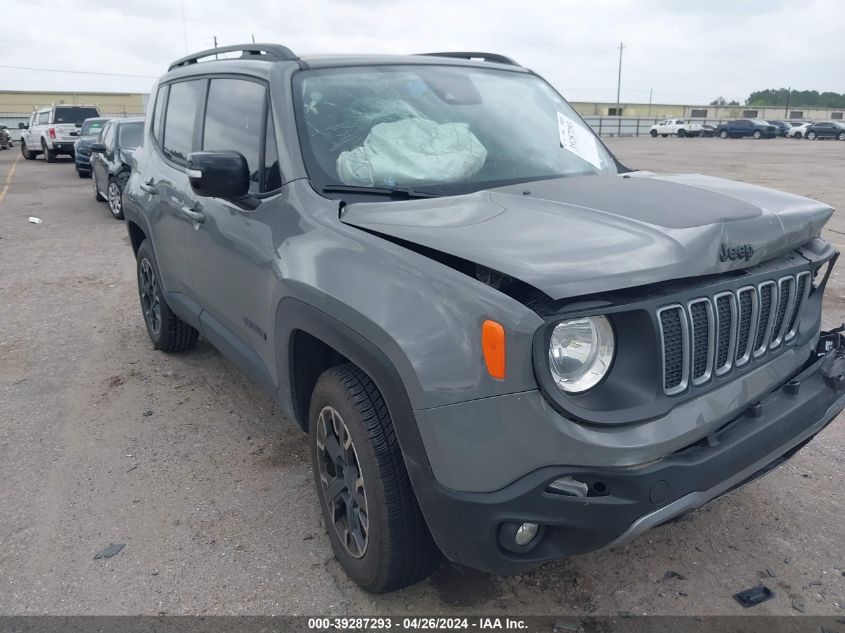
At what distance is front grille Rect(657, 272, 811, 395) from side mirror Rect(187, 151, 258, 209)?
6.01 ft

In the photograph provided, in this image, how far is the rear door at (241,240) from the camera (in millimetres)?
3049

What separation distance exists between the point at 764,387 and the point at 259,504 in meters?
2.23

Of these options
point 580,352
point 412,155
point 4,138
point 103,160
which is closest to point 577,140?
point 412,155

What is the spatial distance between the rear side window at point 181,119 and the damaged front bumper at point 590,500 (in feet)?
9.42

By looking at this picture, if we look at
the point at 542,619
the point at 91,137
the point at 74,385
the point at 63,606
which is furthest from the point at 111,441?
the point at 91,137

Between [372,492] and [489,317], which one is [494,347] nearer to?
[489,317]

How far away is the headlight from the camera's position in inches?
80.4

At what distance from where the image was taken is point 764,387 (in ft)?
7.95

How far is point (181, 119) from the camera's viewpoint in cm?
436

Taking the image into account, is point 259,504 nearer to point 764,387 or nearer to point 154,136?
point 764,387

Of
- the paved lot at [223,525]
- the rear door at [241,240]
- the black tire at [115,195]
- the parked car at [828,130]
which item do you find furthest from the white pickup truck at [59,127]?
the parked car at [828,130]

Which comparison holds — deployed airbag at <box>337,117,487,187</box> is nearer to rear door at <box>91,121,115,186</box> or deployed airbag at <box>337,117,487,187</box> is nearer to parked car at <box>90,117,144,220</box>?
parked car at <box>90,117,144,220</box>

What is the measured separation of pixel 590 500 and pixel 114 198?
471 inches

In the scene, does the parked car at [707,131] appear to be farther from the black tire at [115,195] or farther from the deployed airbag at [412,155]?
the deployed airbag at [412,155]
